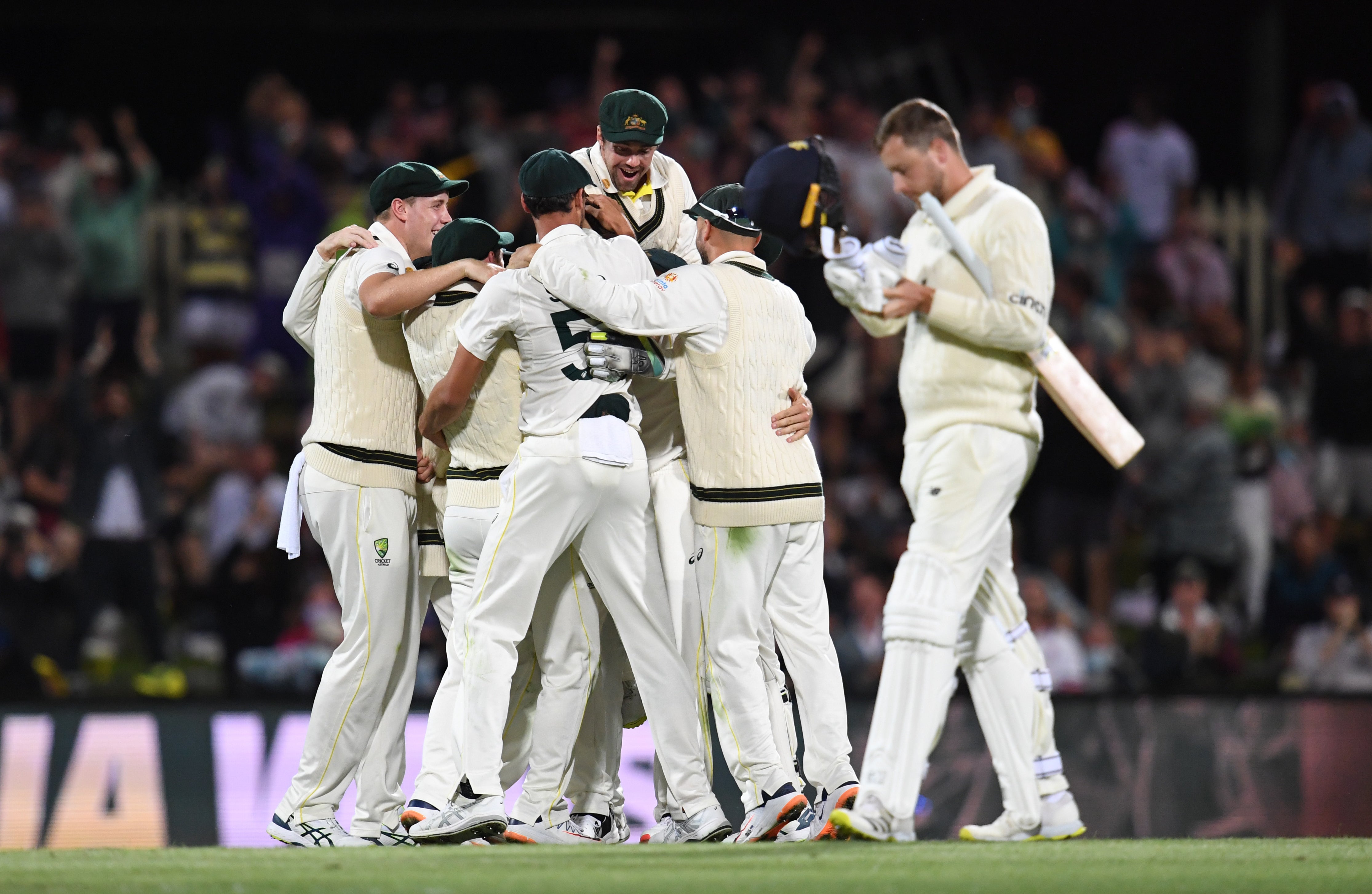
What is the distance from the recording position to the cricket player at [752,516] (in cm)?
643

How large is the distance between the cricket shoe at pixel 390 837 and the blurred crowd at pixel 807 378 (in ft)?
9.27

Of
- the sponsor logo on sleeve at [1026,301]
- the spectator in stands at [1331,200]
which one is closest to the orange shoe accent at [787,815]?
the sponsor logo on sleeve at [1026,301]

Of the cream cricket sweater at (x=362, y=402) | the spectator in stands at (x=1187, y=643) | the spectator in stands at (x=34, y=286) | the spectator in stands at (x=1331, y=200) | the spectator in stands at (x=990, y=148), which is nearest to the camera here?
the cream cricket sweater at (x=362, y=402)

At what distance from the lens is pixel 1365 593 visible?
1177 cm

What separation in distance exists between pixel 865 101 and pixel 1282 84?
3945mm

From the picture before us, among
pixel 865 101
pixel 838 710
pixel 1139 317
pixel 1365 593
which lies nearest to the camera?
pixel 838 710

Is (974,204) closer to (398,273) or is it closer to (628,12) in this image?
(398,273)

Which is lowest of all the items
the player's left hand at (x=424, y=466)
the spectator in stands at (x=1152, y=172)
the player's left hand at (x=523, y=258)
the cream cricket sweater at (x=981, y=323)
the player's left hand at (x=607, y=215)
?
the player's left hand at (x=424, y=466)

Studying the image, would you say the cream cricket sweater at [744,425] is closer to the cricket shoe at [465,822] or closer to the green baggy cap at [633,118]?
the green baggy cap at [633,118]

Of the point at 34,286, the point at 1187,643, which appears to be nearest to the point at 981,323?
the point at 1187,643

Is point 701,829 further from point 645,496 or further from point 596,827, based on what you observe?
point 645,496

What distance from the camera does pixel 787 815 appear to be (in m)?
6.37

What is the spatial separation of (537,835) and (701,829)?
0.62m

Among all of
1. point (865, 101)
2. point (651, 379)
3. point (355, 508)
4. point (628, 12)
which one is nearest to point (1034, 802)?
point (651, 379)
